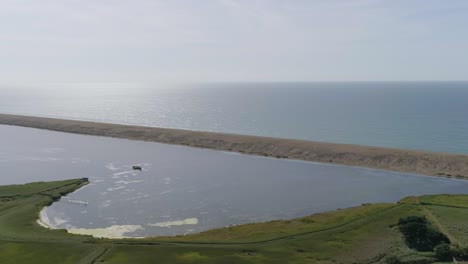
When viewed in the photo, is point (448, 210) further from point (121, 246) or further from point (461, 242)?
point (121, 246)

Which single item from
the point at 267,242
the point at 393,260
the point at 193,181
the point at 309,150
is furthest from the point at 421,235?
the point at 309,150

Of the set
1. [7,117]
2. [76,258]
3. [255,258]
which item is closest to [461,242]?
[255,258]

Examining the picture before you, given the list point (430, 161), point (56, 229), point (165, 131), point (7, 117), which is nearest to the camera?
point (56, 229)

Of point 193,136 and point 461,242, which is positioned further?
point 193,136

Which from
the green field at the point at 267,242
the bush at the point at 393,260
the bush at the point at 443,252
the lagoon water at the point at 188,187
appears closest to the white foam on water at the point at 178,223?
the lagoon water at the point at 188,187

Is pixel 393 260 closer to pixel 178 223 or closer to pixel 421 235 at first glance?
pixel 421 235

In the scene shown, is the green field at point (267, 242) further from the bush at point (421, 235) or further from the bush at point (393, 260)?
the bush at point (421, 235)
